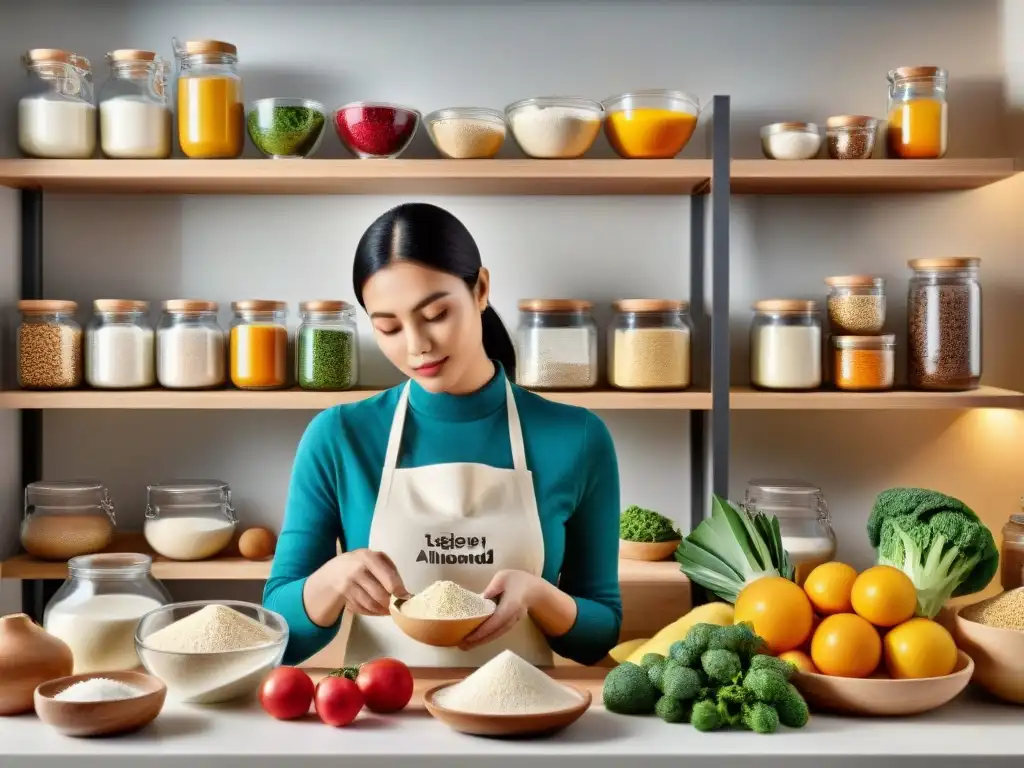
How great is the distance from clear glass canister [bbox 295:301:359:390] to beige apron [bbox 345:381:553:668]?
0.77 metres

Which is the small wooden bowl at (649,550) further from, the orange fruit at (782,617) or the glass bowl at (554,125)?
the orange fruit at (782,617)

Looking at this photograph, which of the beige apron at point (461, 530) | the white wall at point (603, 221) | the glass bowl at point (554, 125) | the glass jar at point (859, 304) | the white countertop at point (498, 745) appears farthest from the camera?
the white wall at point (603, 221)

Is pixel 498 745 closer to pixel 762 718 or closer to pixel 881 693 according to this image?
pixel 762 718

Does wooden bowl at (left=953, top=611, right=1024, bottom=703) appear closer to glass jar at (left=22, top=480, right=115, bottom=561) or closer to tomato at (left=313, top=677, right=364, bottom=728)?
tomato at (left=313, top=677, right=364, bottom=728)

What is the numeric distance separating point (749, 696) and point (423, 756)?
14.6 inches

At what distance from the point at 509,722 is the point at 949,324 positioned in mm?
1802

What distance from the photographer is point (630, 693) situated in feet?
4.06

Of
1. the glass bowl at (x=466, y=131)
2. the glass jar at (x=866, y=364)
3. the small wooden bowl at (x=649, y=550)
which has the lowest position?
the small wooden bowl at (x=649, y=550)

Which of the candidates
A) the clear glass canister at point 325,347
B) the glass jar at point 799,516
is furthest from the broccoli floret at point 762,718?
the clear glass canister at point 325,347

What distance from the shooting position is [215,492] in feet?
8.54

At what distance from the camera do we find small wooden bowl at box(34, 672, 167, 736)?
3.72 feet

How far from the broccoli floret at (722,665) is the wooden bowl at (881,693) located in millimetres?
113

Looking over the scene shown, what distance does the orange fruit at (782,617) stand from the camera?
1.31 meters

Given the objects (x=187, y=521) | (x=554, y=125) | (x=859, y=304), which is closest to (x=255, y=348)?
(x=187, y=521)
